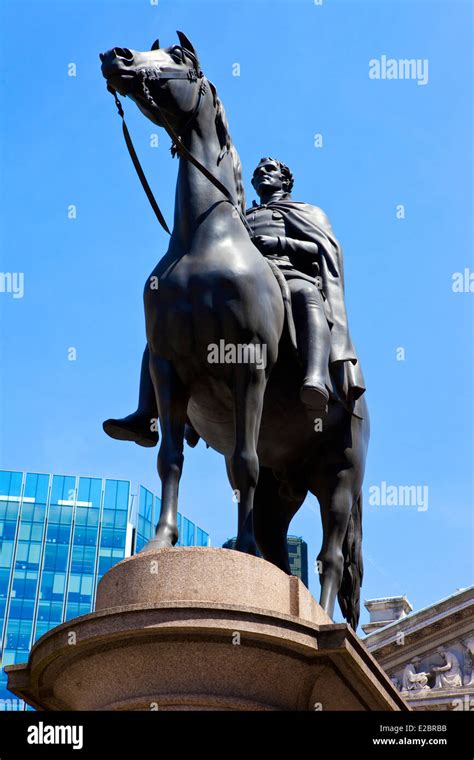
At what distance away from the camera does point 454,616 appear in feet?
154

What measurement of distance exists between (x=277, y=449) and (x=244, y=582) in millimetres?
2309

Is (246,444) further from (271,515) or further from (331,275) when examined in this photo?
(331,275)

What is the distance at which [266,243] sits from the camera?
33.4 feet

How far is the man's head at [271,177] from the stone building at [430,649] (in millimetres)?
36426

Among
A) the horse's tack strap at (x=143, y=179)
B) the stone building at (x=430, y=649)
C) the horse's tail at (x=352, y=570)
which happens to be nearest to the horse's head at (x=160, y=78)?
the horse's tack strap at (x=143, y=179)

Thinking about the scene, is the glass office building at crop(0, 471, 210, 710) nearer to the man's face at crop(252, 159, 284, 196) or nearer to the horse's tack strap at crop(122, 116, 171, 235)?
the man's face at crop(252, 159, 284, 196)

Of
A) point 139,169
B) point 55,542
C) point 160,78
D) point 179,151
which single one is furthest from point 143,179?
point 55,542

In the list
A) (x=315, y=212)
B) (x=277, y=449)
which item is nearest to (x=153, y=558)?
(x=277, y=449)

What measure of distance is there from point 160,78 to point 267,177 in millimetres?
2605

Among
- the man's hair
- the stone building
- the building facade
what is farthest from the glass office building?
the man's hair

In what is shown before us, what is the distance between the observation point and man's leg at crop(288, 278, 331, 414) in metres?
8.71

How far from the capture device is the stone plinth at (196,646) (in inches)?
278
